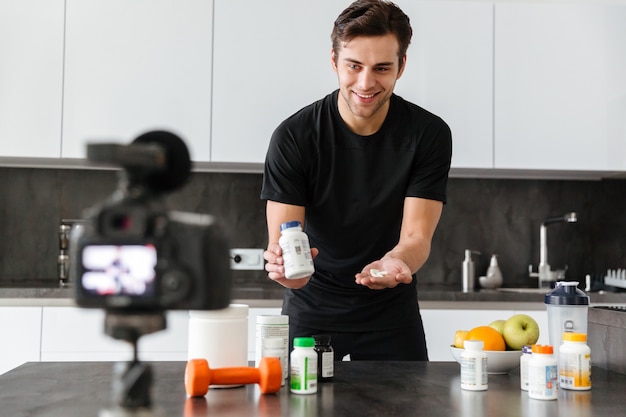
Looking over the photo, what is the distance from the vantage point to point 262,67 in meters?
3.18

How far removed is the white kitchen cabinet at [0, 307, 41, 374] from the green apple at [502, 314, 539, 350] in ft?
6.60

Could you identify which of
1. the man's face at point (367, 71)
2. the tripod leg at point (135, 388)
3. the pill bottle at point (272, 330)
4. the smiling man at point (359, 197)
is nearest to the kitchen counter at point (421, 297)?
the smiling man at point (359, 197)

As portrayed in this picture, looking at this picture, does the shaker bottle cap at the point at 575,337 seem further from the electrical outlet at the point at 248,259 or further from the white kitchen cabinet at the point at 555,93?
the electrical outlet at the point at 248,259

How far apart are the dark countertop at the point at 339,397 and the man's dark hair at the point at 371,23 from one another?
889 millimetres

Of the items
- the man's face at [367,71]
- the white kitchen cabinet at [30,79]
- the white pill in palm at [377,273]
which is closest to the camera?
the white pill in palm at [377,273]

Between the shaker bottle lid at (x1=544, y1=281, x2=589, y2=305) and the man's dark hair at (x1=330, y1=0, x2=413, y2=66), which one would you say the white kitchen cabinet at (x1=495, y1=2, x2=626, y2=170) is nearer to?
the man's dark hair at (x1=330, y1=0, x2=413, y2=66)

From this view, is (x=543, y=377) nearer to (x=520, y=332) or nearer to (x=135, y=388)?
(x=520, y=332)

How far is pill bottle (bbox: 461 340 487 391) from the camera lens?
4.37ft

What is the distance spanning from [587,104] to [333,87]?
1178 mm

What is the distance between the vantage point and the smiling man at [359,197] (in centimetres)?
196

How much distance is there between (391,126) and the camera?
6.77ft

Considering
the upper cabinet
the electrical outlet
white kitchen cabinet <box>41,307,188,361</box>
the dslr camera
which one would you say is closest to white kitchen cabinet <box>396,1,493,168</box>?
the upper cabinet

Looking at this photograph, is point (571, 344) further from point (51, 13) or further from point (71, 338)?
point (51, 13)

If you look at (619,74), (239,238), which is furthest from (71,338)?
(619,74)
